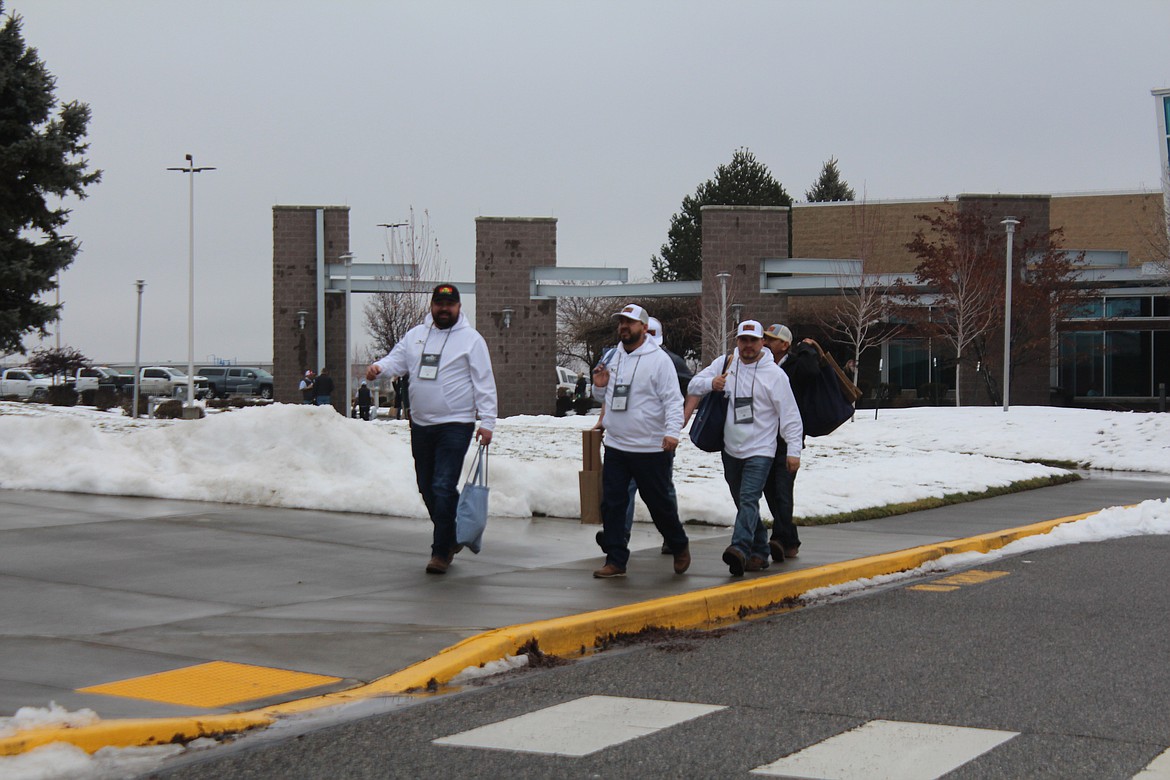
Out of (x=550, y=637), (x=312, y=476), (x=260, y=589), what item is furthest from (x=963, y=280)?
(x=550, y=637)

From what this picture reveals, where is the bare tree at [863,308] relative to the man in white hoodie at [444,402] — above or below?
above

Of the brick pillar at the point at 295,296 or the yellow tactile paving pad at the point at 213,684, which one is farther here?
the brick pillar at the point at 295,296

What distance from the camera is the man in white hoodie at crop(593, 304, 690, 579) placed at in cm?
902

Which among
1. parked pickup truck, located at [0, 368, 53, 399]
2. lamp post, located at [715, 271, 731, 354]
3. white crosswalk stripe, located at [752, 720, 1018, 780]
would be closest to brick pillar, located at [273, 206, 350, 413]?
lamp post, located at [715, 271, 731, 354]

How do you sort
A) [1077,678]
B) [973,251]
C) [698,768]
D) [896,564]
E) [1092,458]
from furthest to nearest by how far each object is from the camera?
[973,251] < [1092,458] < [896,564] < [1077,678] < [698,768]

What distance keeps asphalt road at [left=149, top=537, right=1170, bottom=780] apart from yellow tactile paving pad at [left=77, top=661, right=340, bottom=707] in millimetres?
403

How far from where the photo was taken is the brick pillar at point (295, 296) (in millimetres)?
48219

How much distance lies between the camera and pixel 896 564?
10.4 meters

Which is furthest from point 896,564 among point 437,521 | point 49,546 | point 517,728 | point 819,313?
point 819,313

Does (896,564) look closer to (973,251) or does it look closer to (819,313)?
(973,251)

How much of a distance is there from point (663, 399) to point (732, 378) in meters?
0.75

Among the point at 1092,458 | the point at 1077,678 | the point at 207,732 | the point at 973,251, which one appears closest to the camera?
the point at 207,732

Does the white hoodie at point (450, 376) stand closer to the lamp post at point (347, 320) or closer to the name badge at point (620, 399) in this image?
the name badge at point (620, 399)

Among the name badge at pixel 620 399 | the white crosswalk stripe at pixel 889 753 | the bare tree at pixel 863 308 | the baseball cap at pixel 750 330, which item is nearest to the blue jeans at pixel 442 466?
the name badge at pixel 620 399
